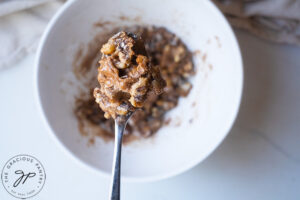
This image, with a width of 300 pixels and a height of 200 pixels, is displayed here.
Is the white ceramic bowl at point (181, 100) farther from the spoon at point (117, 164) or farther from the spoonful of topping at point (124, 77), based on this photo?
the spoonful of topping at point (124, 77)

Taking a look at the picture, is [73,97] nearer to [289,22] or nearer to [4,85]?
[4,85]

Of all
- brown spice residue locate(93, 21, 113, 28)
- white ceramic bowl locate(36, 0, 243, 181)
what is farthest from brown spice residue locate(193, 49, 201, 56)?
brown spice residue locate(93, 21, 113, 28)

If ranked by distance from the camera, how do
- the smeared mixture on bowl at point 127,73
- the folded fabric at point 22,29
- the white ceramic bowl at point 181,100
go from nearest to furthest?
the smeared mixture on bowl at point 127,73 → the white ceramic bowl at point 181,100 → the folded fabric at point 22,29

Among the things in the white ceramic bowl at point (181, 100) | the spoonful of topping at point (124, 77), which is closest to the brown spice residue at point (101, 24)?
the white ceramic bowl at point (181, 100)

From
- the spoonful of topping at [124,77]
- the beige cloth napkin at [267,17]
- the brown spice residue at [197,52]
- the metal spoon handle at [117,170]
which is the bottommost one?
the metal spoon handle at [117,170]

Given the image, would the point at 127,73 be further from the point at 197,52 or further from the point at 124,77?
the point at 197,52

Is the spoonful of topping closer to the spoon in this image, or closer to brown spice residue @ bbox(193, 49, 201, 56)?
the spoon

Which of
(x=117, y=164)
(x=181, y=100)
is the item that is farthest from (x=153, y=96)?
(x=117, y=164)
